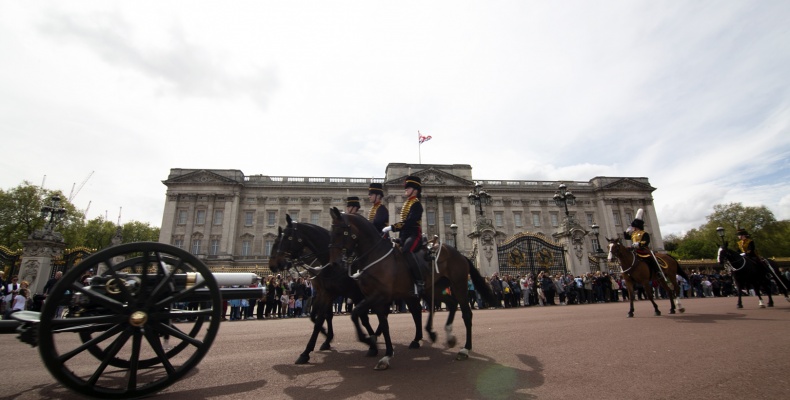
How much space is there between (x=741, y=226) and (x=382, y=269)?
80202mm

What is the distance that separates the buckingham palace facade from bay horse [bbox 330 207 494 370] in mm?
43577

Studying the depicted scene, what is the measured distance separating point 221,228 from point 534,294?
146 ft

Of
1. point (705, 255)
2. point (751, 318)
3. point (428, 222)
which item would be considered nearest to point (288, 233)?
point (751, 318)

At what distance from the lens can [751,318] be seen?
9.11 metres

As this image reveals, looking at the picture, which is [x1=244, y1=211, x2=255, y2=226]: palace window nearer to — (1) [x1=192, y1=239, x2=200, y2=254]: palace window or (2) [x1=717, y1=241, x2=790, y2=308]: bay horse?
(1) [x1=192, y1=239, x2=200, y2=254]: palace window

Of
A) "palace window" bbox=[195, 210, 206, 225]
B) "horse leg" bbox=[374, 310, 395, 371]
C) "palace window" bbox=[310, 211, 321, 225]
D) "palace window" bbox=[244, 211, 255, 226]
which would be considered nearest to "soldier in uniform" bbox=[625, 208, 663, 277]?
"horse leg" bbox=[374, 310, 395, 371]

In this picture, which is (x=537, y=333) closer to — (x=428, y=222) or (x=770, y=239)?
(x=428, y=222)

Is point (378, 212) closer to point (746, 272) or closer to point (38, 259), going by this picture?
point (746, 272)

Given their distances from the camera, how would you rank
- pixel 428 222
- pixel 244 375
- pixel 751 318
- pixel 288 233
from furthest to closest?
pixel 428 222
pixel 751 318
pixel 288 233
pixel 244 375

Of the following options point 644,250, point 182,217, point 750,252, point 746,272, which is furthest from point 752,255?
point 182,217

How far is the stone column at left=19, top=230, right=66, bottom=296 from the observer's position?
16.8 m

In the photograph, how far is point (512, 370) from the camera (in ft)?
15.9

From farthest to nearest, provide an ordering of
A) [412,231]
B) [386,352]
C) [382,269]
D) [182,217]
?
1. [182,217]
2. [412,231]
3. [382,269]
4. [386,352]

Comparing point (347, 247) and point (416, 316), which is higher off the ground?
point (347, 247)
